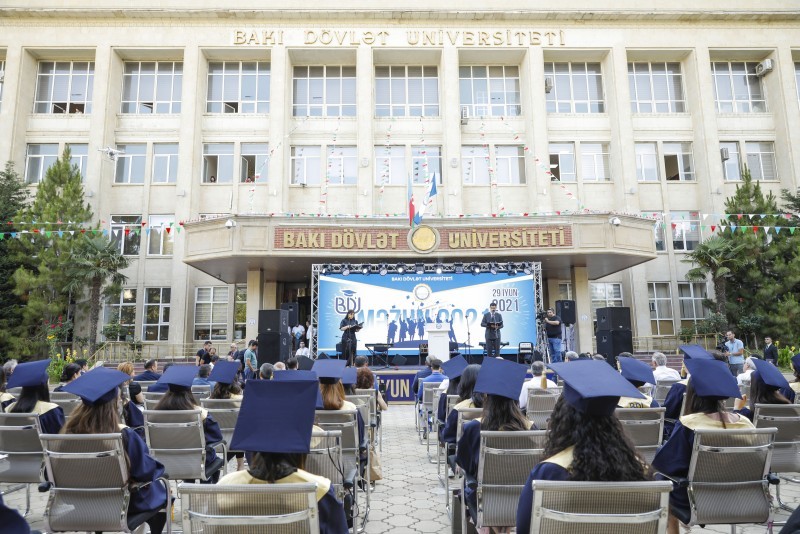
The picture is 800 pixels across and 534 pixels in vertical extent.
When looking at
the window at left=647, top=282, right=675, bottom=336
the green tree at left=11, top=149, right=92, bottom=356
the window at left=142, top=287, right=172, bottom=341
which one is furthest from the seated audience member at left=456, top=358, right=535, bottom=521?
the window at left=647, top=282, right=675, bottom=336

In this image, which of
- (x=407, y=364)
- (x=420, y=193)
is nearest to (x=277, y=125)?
(x=420, y=193)

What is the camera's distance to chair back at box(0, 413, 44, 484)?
4.59 meters

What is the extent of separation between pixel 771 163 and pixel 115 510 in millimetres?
30701

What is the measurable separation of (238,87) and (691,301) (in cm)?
2405

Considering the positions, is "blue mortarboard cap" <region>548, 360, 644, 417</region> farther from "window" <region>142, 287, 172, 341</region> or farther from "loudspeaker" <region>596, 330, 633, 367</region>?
"window" <region>142, 287, 172, 341</region>

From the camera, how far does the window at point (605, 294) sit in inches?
984

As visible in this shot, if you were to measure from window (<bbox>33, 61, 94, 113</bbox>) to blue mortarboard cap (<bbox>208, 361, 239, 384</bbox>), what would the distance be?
24.3m

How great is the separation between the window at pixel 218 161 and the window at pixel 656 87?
19856 mm

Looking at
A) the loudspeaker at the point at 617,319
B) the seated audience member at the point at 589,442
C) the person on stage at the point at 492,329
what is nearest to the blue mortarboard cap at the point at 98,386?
the seated audience member at the point at 589,442

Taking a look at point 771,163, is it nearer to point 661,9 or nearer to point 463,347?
point 661,9

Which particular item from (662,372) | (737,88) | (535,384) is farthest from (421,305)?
(737,88)

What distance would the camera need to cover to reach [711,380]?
11.9ft

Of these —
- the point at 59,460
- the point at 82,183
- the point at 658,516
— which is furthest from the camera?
the point at 82,183

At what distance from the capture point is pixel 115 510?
350 cm
